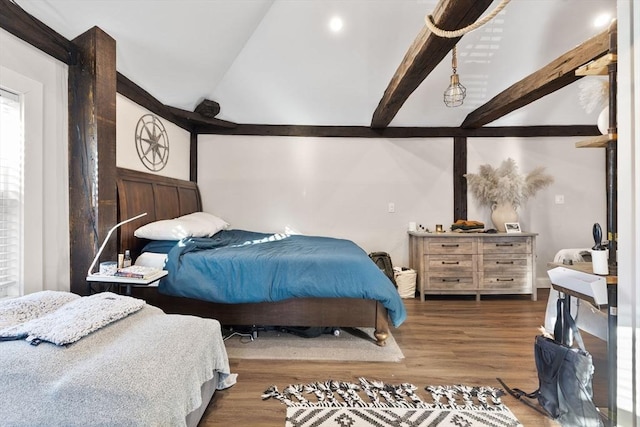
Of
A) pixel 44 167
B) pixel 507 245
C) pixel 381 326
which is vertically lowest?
pixel 381 326

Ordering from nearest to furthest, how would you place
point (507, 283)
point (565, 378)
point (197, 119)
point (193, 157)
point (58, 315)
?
point (58, 315) → point (565, 378) → point (507, 283) → point (197, 119) → point (193, 157)

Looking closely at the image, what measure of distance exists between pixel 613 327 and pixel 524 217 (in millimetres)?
3151

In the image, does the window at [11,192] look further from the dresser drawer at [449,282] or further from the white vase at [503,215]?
the white vase at [503,215]

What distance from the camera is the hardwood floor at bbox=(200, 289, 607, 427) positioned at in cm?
162

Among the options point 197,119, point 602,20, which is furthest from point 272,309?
point 602,20

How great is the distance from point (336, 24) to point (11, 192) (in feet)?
9.15

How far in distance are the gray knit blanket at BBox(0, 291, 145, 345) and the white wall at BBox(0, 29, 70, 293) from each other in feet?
1.43

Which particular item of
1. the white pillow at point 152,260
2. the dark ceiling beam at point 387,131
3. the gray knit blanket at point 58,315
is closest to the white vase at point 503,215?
the dark ceiling beam at point 387,131

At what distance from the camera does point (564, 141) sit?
4043 millimetres

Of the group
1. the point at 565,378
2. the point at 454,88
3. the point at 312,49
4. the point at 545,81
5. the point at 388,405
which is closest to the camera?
the point at 565,378

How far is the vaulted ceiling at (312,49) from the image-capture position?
7.38 ft

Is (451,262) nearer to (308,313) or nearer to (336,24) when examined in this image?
(308,313)

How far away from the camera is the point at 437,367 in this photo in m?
2.05

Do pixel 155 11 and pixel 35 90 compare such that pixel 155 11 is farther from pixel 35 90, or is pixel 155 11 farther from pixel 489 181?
pixel 489 181
